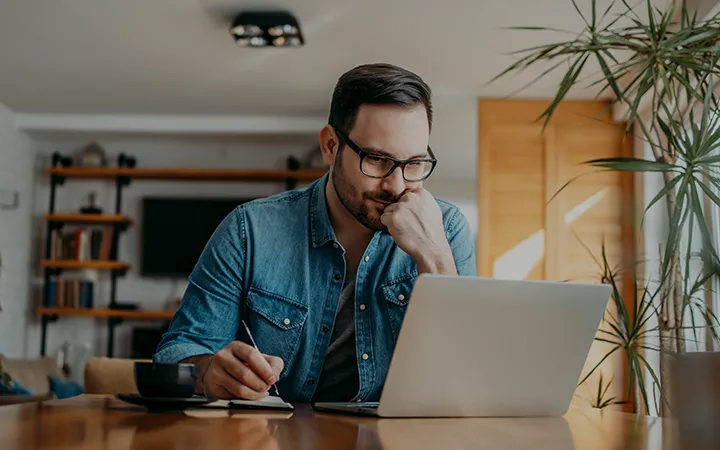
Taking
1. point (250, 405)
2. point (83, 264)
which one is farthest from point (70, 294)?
point (250, 405)

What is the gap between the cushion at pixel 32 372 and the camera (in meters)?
5.46

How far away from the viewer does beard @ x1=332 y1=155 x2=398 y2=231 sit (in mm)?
1689

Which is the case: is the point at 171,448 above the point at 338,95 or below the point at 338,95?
below

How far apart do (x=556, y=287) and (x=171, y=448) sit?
0.58 m

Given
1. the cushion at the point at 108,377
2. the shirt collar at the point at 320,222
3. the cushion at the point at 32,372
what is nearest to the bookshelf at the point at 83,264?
the cushion at the point at 32,372

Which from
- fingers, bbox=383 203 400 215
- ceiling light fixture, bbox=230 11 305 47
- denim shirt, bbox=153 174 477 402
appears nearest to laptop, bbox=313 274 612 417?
denim shirt, bbox=153 174 477 402

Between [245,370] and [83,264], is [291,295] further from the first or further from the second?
[83,264]

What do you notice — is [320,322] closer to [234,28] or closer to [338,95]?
[338,95]

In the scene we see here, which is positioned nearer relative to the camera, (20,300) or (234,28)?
(234,28)

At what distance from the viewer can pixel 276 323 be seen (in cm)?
162

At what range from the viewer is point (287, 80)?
5480 millimetres

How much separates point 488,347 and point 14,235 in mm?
6328

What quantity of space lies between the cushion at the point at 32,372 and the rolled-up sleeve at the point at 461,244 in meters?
4.42

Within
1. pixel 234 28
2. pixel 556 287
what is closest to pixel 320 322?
pixel 556 287
